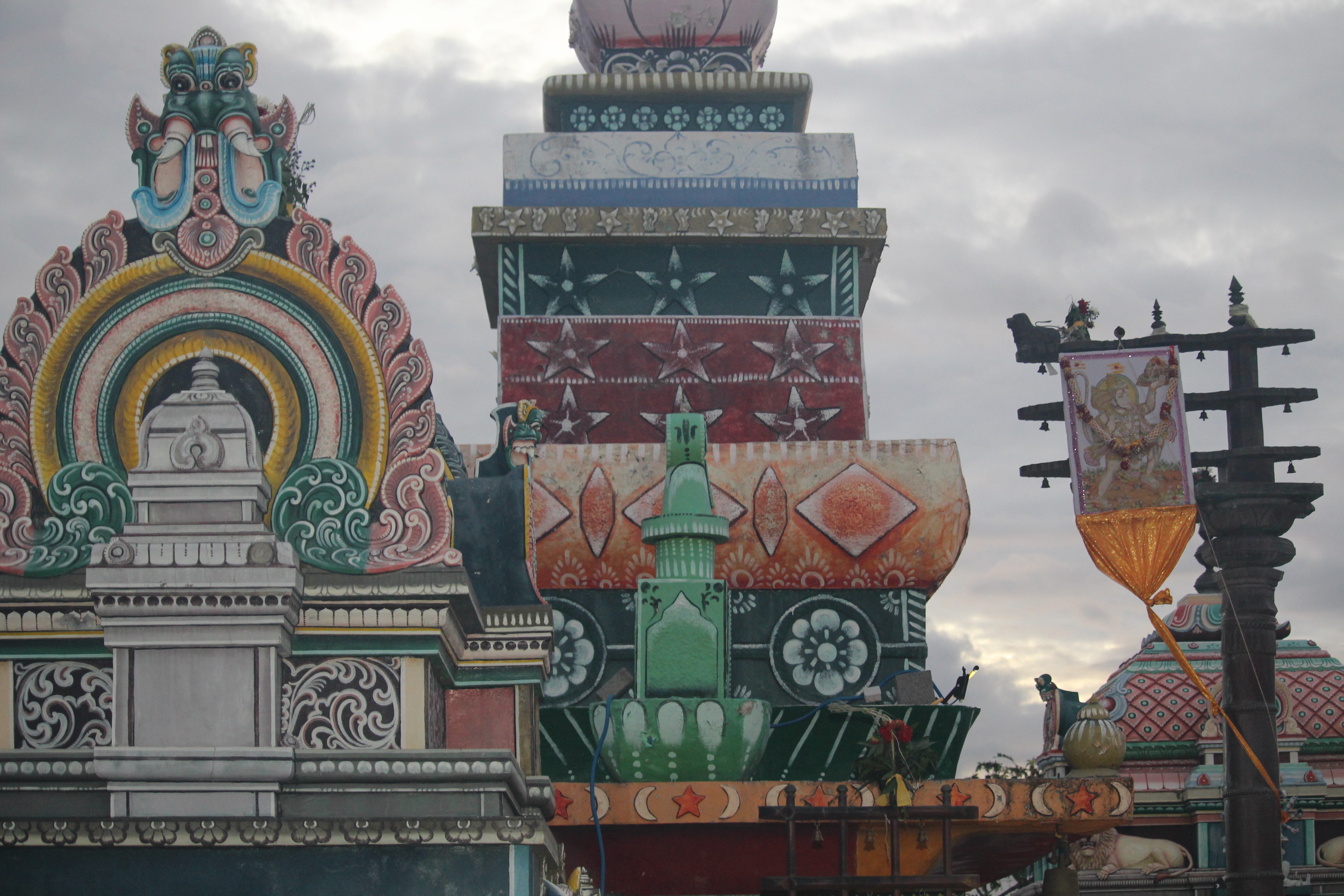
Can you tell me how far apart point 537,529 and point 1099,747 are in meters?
6.33

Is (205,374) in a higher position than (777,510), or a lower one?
higher

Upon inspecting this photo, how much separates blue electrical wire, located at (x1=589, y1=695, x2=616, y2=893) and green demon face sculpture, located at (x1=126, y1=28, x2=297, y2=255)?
5.25 meters

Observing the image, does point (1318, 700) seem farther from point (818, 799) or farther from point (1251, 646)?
point (818, 799)

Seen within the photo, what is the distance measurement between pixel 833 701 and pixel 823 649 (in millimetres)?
795

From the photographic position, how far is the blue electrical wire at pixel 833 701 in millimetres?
16797

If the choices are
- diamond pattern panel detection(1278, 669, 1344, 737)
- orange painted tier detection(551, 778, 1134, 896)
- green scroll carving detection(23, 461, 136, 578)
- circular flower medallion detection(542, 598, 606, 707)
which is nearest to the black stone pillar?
diamond pattern panel detection(1278, 669, 1344, 737)

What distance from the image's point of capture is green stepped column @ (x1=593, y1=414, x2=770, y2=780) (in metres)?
15.0

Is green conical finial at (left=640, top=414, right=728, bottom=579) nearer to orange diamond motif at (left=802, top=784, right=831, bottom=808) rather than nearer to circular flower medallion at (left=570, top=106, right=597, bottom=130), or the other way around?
orange diamond motif at (left=802, top=784, right=831, bottom=808)

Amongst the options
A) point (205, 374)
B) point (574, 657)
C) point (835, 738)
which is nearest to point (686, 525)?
point (835, 738)

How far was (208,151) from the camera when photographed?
12234 mm

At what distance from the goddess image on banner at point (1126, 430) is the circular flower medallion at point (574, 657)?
231 inches

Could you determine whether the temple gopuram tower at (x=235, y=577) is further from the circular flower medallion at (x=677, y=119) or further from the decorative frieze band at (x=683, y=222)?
the circular flower medallion at (x=677, y=119)

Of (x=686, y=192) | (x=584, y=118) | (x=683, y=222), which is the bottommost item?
(x=683, y=222)

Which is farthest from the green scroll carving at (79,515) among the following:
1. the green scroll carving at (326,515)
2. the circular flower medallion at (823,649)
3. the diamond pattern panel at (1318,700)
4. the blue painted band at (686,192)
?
the diamond pattern panel at (1318,700)
